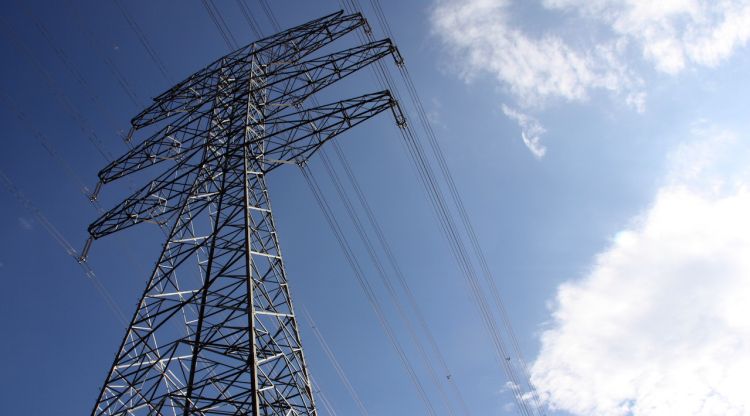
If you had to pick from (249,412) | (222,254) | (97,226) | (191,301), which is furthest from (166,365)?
(97,226)

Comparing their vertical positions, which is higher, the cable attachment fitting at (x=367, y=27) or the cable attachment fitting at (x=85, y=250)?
the cable attachment fitting at (x=367, y=27)

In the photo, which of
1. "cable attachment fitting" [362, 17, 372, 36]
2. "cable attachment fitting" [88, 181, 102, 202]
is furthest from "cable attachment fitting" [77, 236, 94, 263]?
"cable attachment fitting" [362, 17, 372, 36]

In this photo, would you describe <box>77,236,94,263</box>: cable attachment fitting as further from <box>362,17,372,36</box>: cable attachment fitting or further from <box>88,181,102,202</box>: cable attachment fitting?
<box>362,17,372,36</box>: cable attachment fitting

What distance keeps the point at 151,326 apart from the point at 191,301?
169 centimetres

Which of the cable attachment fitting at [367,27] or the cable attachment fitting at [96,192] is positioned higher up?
the cable attachment fitting at [367,27]

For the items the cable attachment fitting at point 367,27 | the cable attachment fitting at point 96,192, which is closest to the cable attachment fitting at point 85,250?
the cable attachment fitting at point 96,192

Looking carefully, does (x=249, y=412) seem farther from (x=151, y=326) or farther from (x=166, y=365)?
(x=151, y=326)

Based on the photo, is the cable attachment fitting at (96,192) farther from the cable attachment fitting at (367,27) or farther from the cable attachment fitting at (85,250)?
the cable attachment fitting at (367,27)

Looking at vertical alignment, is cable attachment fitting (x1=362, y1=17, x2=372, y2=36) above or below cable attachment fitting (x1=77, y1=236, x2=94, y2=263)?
above

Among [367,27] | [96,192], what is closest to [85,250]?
[96,192]

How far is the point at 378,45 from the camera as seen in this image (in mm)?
14703

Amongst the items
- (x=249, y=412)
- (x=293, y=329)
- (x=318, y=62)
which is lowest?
(x=249, y=412)

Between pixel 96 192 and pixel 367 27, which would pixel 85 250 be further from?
pixel 367 27

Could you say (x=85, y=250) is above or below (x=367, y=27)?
below
